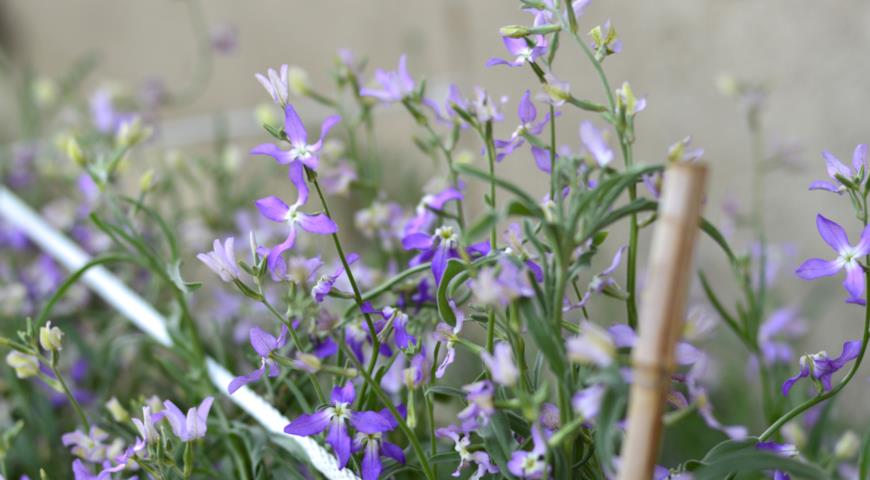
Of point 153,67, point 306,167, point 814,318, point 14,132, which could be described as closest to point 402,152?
point 153,67

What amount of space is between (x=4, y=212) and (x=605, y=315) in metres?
0.72

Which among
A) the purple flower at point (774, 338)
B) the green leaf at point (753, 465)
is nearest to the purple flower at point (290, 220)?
the green leaf at point (753, 465)

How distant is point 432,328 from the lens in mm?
576

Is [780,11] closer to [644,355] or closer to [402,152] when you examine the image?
[402,152]

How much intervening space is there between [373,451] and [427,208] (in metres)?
0.14

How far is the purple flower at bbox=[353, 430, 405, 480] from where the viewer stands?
46cm

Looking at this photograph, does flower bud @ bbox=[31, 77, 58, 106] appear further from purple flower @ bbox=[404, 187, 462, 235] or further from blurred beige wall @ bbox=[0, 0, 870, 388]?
purple flower @ bbox=[404, 187, 462, 235]

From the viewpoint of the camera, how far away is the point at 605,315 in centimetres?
102

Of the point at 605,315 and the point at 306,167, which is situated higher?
the point at 306,167

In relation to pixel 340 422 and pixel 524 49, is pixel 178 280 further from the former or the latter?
pixel 524 49

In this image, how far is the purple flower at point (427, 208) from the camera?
0.51m

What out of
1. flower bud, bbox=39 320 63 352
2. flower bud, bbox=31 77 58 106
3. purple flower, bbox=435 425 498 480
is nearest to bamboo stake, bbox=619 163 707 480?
purple flower, bbox=435 425 498 480

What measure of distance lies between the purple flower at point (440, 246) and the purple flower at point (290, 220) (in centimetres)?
6

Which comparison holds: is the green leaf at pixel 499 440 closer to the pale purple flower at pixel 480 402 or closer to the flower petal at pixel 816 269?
A: the pale purple flower at pixel 480 402
